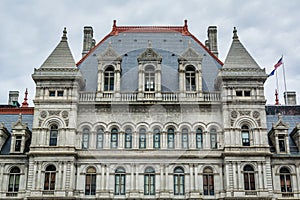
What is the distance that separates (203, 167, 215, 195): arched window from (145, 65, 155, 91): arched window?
9156 mm

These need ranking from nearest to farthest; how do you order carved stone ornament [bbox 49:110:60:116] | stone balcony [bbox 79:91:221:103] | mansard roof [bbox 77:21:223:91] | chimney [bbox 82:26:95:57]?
carved stone ornament [bbox 49:110:60:116], stone balcony [bbox 79:91:221:103], mansard roof [bbox 77:21:223:91], chimney [bbox 82:26:95:57]

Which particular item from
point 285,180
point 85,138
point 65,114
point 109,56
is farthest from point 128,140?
point 285,180

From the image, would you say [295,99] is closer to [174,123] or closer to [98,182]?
[174,123]

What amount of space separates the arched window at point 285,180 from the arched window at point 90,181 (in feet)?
54.0

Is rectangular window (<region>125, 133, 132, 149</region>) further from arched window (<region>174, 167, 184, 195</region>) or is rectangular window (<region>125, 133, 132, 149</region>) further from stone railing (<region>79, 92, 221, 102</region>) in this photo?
arched window (<region>174, 167, 184, 195</region>)

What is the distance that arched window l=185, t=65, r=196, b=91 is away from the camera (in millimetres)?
45438

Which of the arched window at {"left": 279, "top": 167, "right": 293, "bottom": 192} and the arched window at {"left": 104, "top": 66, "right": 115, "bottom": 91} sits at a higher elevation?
the arched window at {"left": 104, "top": 66, "right": 115, "bottom": 91}

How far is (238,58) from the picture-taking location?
45.8 metres

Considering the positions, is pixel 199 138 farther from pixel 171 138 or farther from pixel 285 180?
pixel 285 180

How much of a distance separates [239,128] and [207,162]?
4188 mm

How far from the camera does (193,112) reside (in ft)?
144

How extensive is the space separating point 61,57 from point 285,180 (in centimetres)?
2356

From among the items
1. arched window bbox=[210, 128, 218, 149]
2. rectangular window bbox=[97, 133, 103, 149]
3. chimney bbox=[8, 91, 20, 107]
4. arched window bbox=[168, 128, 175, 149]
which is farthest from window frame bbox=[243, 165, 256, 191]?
chimney bbox=[8, 91, 20, 107]

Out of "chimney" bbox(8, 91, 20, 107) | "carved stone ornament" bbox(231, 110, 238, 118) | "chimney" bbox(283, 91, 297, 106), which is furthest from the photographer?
"chimney" bbox(8, 91, 20, 107)
